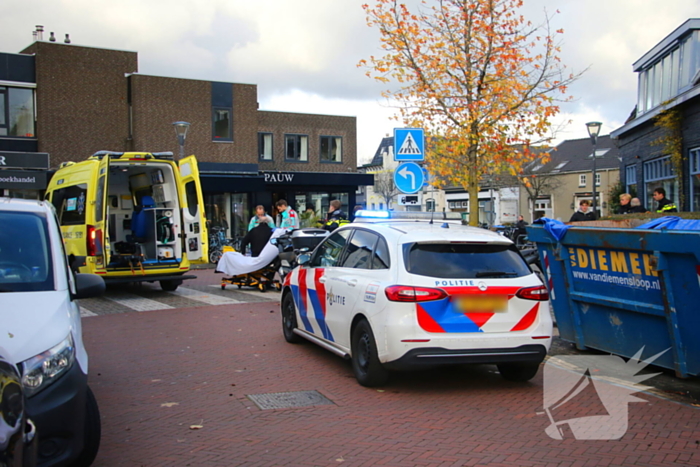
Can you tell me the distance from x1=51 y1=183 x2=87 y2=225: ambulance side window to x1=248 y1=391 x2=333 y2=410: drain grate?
7811 mm

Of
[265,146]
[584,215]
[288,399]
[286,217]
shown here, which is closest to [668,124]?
[584,215]

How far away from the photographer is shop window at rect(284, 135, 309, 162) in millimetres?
37125

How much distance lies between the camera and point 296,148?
37.3 m

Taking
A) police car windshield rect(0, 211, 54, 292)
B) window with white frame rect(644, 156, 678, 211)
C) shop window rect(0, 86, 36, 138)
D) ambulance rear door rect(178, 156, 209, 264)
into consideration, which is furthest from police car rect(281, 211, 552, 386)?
shop window rect(0, 86, 36, 138)

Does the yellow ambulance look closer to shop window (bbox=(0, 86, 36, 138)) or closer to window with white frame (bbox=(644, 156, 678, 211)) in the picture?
window with white frame (bbox=(644, 156, 678, 211))

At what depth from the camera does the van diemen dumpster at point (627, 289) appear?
19.3 feet

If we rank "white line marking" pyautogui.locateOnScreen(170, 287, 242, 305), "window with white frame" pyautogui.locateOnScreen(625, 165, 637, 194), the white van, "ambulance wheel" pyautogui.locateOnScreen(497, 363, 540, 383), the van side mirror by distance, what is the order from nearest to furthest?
1. the white van
2. the van side mirror
3. "ambulance wheel" pyautogui.locateOnScreen(497, 363, 540, 383)
4. "white line marking" pyautogui.locateOnScreen(170, 287, 242, 305)
5. "window with white frame" pyautogui.locateOnScreen(625, 165, 637, 194)

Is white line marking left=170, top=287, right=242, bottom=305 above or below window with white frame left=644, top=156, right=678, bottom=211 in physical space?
below

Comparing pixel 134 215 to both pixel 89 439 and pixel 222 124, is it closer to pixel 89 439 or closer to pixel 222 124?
pixel 89 439

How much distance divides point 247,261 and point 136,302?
7.80 feet

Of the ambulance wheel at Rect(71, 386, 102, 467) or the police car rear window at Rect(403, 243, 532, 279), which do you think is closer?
the ambulance wheel at Rect(71, 386, 102, 467)

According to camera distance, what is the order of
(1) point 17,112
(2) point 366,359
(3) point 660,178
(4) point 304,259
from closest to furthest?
(2) point 366,359
(4) point 304,259
(3) point 660,178
(1) point 17,112

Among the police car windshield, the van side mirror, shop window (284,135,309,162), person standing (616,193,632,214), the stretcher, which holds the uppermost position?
shop window (284,135,309,162)

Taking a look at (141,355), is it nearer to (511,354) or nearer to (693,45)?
(511,354)
